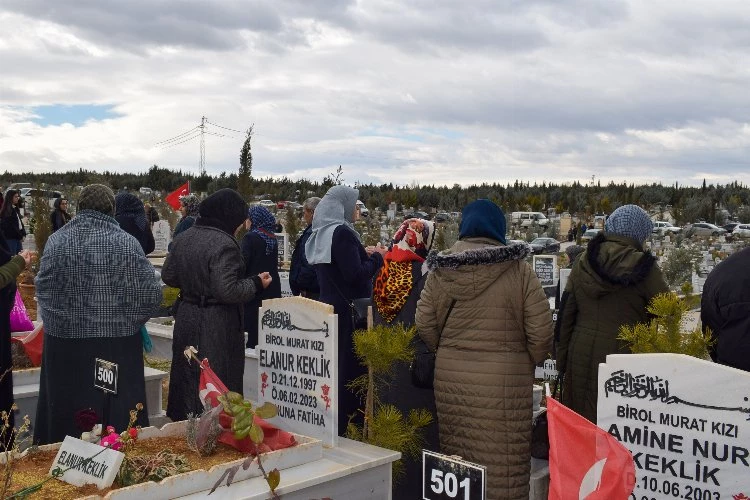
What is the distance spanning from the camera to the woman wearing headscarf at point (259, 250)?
21.2 feet

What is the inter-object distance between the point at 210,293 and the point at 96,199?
77cm

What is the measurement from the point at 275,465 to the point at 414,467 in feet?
2.96

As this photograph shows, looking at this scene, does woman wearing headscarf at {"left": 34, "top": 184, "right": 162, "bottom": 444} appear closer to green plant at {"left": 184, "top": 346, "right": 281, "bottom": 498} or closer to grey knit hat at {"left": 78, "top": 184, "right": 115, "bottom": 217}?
grey knit hat at {"left": 78, "top": 184, "right": 115, "bottom": 217}

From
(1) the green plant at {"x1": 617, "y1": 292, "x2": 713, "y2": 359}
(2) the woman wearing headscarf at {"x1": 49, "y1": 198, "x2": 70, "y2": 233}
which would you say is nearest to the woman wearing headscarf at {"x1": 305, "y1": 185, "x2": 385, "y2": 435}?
(1) the green plant at {"x1": 617, "y1": 292, "x2": 713, "y2": 359}

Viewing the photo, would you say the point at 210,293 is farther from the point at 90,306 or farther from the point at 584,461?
the point at 584,461

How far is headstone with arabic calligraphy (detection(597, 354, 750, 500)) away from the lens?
3162 millimetres

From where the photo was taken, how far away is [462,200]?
4916 centimetres

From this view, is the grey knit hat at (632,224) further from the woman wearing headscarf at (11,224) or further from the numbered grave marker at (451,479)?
the woman wearing headscarf at (11,224)

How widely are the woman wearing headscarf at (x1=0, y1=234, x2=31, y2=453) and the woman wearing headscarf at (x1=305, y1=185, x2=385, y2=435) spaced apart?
165 centimetres

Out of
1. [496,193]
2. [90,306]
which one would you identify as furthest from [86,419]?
[496,193]

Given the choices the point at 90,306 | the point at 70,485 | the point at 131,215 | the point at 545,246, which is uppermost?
the point at 131,215

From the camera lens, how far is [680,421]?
130 inches

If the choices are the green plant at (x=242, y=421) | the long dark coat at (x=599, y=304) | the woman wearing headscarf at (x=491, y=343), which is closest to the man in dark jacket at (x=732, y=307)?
the long dark coat at (x=599, y=304)

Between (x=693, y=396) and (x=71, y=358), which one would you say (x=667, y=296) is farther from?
(x=71, y=358)
